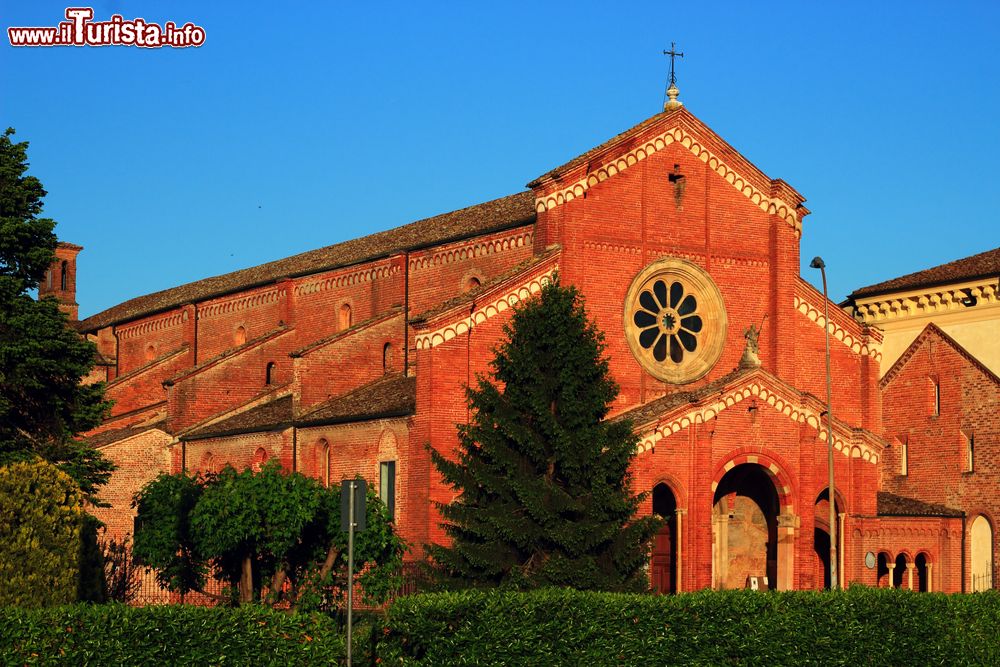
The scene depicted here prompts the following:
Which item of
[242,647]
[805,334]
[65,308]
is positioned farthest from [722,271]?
[65,308]

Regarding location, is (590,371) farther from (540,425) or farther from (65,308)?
(65,308)

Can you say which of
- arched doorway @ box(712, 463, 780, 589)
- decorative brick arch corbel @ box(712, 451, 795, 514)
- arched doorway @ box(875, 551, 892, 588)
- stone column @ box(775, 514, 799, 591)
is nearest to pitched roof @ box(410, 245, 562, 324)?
decorative brick arch corbel @ box(712, 451, 795, 514)

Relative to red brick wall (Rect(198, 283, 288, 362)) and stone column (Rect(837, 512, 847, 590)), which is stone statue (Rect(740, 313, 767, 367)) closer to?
stone column (Rect(837, 512, 847, 590))

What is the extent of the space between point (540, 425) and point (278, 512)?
558 centimetres

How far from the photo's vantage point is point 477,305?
118 ft

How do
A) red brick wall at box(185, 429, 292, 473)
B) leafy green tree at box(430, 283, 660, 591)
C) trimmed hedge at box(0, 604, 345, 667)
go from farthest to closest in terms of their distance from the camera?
red brick wall at box(185, 429, 292, 473) < leafy green tree at box(430, 283, 660, 591) < trimmed hedge at box(0, 604, 345, 667)

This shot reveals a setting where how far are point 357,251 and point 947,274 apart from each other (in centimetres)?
1954

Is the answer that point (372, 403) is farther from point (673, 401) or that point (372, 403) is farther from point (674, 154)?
point (674, 154)

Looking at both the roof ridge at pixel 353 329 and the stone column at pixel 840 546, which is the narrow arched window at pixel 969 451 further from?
the roof ridge at pixel 353 329

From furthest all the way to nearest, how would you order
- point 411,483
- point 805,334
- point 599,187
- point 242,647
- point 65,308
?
1. point 65,308
2. point 805,334
3. point 599,187
4. point 411,483
5. point 242,647

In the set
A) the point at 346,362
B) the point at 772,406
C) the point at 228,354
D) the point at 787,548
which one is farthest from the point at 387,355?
the point at 787,548

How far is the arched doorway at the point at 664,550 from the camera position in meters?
37.1

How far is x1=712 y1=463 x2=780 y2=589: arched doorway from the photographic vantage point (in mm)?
38438

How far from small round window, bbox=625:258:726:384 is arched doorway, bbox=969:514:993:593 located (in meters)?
9.50
